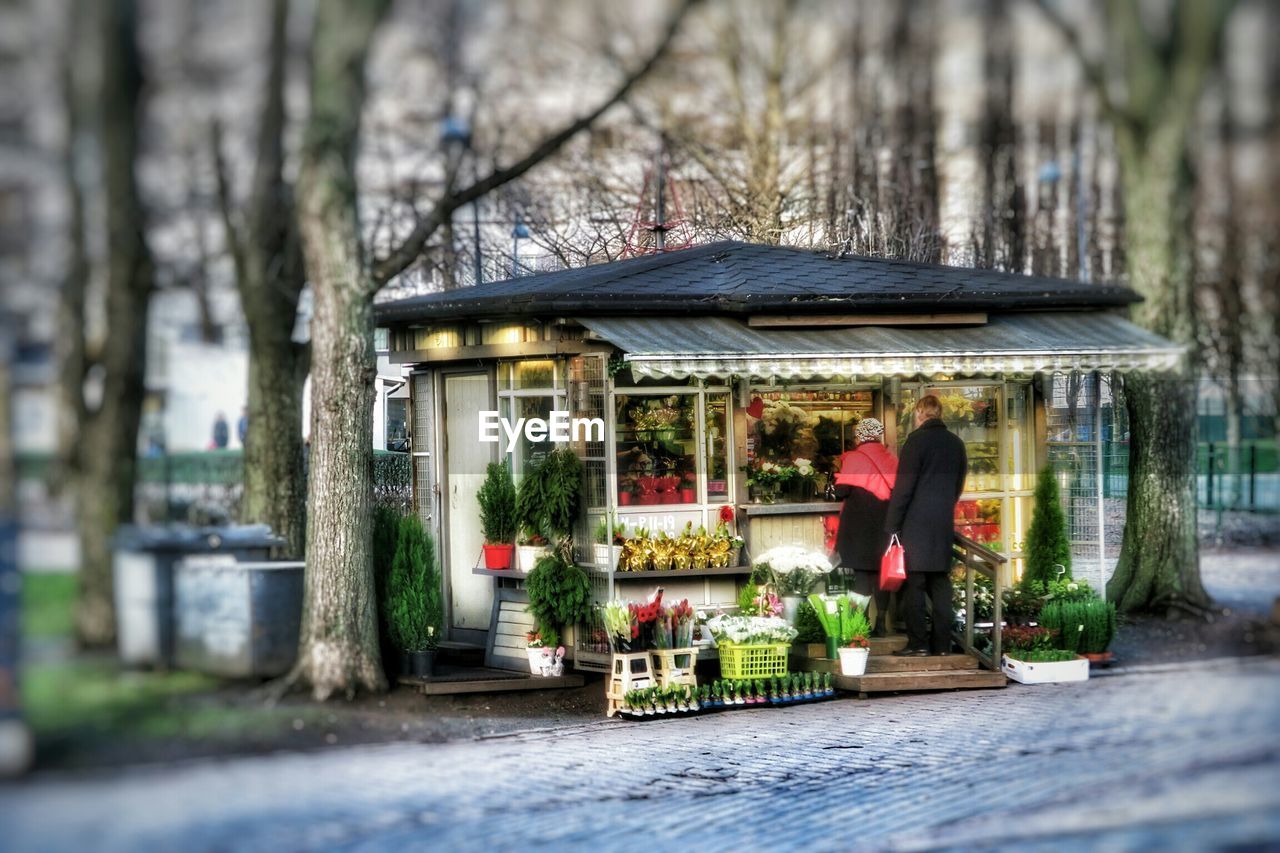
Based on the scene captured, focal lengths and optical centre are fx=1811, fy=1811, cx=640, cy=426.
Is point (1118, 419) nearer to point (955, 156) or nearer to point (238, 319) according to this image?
point (955, 156)

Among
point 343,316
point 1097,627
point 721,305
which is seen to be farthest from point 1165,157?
point 1097,627

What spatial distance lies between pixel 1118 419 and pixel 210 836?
859cm

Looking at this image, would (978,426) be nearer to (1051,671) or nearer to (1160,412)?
(1051,671)

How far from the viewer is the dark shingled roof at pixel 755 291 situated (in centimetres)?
1099

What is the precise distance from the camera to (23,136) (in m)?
4.00

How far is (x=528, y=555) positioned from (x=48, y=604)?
767cm

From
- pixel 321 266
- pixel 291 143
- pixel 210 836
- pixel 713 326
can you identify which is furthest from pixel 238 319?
pixel 713 326

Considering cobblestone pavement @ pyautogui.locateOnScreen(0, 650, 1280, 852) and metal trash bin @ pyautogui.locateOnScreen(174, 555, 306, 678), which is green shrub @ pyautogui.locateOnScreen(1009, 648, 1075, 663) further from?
metal trash bin @ pyautogui.locateOnScreen(174, 555, 306, 678)

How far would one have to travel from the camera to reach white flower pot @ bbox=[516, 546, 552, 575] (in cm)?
1162

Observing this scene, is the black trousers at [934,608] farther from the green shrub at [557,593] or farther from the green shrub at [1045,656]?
the green shrub at [557,593]

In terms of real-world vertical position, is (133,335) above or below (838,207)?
below

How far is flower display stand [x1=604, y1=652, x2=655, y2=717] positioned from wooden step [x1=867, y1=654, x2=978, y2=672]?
58.6 inches

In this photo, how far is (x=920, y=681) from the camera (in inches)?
445

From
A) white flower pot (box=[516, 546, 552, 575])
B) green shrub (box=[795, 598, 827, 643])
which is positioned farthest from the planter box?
white flower pot (box=[516, 546, 552, 575])
